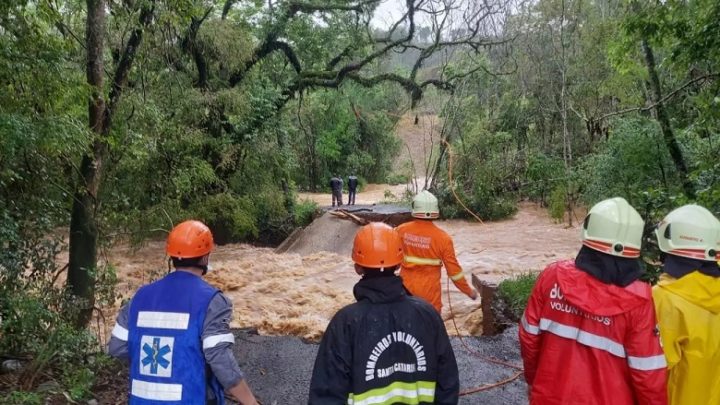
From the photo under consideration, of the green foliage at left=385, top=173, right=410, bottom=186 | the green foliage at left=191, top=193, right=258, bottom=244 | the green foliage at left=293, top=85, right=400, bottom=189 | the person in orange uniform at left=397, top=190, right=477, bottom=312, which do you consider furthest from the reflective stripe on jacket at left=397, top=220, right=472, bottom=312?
the green foliage at left=385, top=173, right=410, bottom=186

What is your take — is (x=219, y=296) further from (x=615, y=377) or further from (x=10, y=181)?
(x=10, y=181)

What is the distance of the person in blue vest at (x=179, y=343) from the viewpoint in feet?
8.21

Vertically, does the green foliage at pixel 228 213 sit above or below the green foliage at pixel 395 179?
below

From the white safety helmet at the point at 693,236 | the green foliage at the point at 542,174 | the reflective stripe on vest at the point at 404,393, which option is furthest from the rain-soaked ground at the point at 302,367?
the green foliage at the point at 542,174

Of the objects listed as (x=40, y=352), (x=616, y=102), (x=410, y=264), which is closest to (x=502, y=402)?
(x=410, y=264)

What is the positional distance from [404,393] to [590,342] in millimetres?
837

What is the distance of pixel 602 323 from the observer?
2.21 metres

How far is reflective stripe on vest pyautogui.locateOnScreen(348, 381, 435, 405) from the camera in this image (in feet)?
7.16

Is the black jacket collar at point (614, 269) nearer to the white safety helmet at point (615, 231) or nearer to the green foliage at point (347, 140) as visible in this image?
the white safety helmet at point (615, 231)

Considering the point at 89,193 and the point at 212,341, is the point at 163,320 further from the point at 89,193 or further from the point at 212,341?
the point at 89,193

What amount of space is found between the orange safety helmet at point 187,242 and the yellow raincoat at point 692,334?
2.17m

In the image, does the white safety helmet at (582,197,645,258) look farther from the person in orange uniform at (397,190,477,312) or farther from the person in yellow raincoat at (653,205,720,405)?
the person in orange uniform at (397,190,477,312)

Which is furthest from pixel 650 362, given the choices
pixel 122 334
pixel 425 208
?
pixel 425 208

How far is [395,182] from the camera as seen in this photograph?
38594mm
